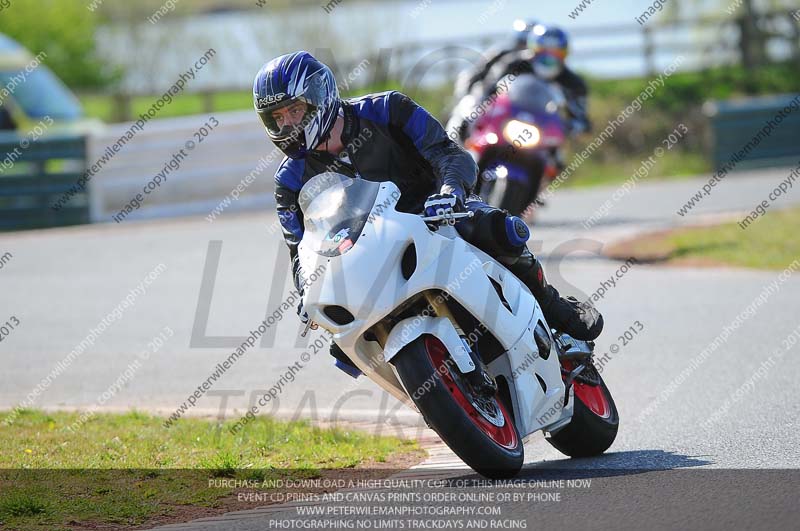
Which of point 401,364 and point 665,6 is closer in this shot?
point 401,364

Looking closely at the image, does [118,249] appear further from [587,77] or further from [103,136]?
[587,77]

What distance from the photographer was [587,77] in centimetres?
2817

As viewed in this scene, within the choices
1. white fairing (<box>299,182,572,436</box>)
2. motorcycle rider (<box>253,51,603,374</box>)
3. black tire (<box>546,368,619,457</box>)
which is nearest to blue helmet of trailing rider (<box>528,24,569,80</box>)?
motorcycle rider (<box>253,51,603,374</box>)

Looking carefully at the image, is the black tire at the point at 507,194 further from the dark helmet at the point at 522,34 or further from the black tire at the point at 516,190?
the dark helmet at the point at 522,34

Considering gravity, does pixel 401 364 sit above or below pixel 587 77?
above

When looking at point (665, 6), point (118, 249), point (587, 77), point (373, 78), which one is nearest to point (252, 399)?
point (118, 249)

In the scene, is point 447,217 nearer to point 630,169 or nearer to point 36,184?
point 36,184

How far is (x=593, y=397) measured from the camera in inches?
255

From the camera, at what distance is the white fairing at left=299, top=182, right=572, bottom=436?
5.39 meters

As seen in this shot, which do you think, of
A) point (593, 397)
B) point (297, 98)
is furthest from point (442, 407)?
point (297, 98)

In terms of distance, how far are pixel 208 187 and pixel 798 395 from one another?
13475 millimetres

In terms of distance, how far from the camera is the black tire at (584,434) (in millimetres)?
6238

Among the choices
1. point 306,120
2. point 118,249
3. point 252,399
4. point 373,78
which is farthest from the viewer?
point 373,78

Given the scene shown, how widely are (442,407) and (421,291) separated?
0.53 metres
